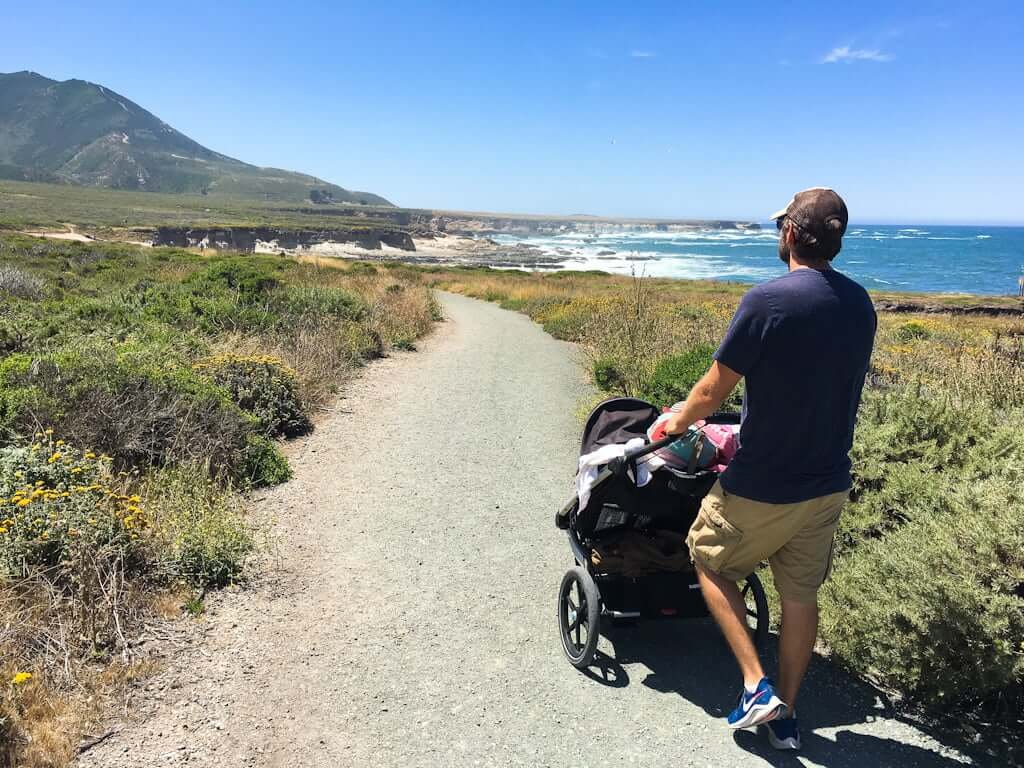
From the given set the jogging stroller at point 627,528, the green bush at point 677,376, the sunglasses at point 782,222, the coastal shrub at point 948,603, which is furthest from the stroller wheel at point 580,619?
the green bush at point 677,376

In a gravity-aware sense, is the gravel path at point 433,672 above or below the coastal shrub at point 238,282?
below

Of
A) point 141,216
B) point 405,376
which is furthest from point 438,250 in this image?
point 405,376

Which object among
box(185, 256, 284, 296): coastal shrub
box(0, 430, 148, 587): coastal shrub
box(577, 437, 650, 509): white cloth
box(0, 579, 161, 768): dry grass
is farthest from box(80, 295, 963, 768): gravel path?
box(185, 256, 284, 296): coastal shrub

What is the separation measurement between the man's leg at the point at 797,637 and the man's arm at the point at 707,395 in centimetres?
96

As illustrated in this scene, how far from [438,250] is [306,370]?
96.5m

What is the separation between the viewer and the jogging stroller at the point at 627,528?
3.26 m

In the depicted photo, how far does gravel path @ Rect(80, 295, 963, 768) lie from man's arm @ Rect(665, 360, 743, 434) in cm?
150

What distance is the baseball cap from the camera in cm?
253

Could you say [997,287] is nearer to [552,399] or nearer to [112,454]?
[552,399]

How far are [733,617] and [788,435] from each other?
909 millimetres

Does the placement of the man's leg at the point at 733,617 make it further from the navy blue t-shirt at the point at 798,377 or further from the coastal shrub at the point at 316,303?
the coastal shrub at the point at 316,303

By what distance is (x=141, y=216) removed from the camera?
92.3 metres

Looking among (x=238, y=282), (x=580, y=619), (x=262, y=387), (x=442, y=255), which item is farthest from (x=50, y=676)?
(x=442, y=255)

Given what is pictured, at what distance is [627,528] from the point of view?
12.1 feet
